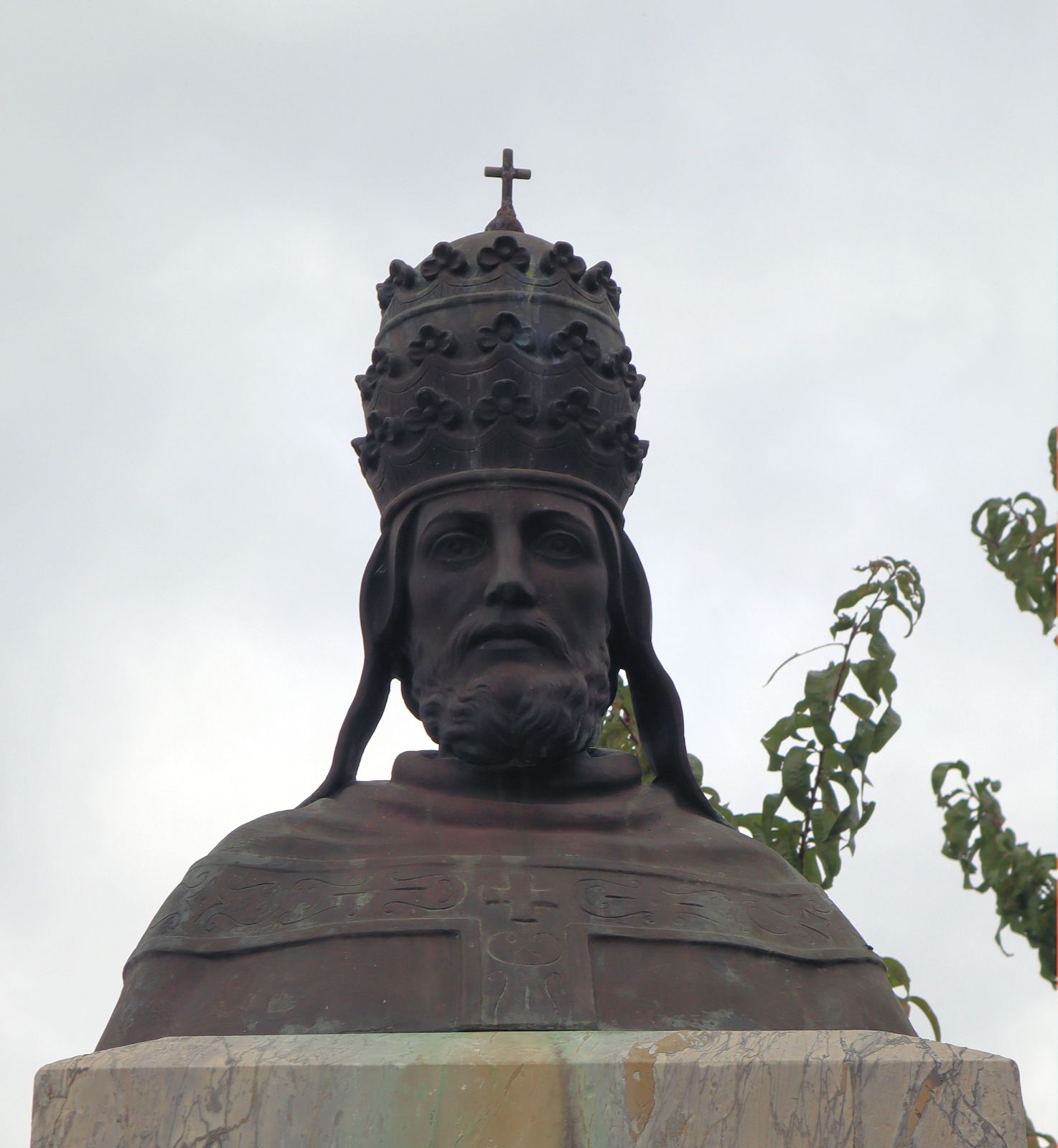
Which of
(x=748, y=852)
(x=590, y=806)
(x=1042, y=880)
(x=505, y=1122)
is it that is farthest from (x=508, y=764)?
(x=1042, y=880)

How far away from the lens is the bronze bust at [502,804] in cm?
419

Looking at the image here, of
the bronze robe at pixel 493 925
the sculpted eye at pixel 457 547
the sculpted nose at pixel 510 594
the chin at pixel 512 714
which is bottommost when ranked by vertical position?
the bronze robe at pixel 493 925

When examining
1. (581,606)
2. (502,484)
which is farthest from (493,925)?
(502,484)

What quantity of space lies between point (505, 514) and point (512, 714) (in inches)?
19.0

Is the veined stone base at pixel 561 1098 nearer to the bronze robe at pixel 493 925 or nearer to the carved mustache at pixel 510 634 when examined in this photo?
the bronze robe at pixel 493 925

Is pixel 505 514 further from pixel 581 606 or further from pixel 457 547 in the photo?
pixel 581 606

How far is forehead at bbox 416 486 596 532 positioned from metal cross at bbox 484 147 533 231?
91 centimetres

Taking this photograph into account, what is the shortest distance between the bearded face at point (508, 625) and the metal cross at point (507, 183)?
953 millimetres

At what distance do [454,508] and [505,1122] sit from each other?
61.8 inches

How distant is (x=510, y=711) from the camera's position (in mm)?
4551

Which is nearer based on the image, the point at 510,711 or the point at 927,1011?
the point at 510,711

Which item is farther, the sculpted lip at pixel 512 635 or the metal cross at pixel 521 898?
the sculpted lip at pixel 512 635

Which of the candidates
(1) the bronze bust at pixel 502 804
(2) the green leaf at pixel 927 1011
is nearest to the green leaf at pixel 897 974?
(2) the green leaf at pixel 927 1011

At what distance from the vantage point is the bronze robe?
13.6 ft
